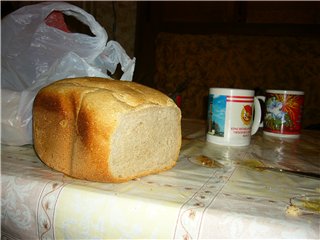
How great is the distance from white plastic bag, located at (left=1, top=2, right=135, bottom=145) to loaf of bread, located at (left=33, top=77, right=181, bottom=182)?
133mm

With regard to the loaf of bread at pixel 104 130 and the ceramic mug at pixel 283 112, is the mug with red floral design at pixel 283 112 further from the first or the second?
the loaf of bread at pixel 104 130

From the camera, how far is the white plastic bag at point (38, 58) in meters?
0.74

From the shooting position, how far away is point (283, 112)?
102 cm

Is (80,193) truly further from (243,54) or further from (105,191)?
(243,54)

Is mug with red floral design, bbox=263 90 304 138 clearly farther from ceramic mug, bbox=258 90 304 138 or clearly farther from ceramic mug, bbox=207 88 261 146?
ceramic mug, bbox=207 88 261 146

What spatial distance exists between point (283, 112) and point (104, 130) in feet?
2.53

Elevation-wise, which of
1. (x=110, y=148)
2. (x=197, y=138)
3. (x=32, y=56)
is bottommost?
(x=197, y=138)

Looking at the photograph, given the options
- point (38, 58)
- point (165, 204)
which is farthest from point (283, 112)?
point (38, 58)

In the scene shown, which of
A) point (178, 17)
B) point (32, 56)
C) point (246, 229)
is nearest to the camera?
point (246, 229)

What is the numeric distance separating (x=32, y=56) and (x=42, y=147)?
376 mm

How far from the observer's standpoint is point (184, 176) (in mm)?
556

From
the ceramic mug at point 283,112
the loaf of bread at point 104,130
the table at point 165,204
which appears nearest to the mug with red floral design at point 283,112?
the ceramic mug at point 283,112

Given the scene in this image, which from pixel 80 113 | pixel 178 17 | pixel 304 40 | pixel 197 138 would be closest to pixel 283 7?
pixel 304 40

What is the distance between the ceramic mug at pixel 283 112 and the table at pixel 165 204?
45cm
